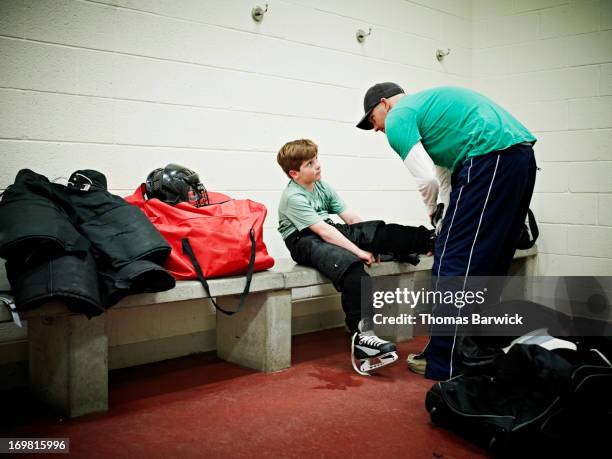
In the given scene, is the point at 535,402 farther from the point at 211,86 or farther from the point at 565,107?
the point at 565,107

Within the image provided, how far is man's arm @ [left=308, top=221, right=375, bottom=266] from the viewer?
10.0ft

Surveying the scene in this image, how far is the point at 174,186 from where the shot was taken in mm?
2777

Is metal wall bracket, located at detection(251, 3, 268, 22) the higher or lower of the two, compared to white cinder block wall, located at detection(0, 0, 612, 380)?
higher

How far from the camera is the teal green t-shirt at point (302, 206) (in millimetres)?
3098

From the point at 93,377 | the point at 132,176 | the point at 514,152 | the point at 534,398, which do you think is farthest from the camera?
the point at 132,176

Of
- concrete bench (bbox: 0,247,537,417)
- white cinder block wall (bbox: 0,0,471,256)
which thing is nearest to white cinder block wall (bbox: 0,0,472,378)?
white cinder block wall (bbox: 0,0,471,256)

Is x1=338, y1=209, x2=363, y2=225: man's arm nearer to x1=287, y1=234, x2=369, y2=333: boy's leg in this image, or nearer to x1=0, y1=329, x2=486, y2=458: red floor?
x1=287, y1=234, x2=369, y2=333: boy's leg

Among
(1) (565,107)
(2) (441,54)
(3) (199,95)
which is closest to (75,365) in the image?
(3) (199,95)

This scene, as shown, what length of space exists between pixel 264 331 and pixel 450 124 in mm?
1295

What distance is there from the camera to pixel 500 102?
4609 mm

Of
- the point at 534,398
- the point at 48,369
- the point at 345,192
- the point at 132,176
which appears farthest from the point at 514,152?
the point at 48,369

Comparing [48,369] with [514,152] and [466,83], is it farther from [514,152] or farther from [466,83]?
[466,83]

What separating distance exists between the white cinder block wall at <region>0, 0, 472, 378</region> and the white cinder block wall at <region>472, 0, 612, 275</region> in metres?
0.70

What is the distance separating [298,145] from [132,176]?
862mm
